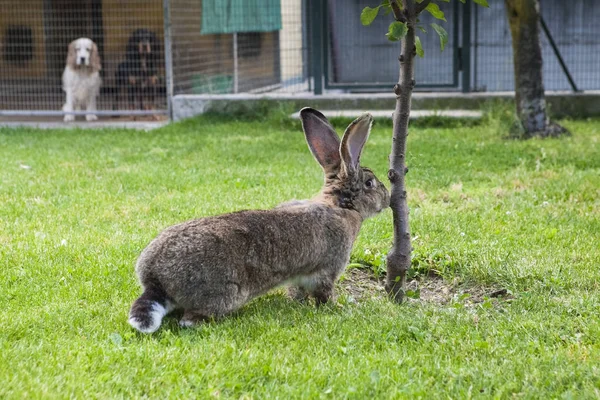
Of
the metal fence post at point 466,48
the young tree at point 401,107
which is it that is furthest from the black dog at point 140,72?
the young tree at point 401,107

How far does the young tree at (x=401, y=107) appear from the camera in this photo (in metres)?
4.25

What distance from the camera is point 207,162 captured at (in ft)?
Result: 28.3

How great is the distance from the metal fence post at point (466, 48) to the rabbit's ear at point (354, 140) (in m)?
8.18

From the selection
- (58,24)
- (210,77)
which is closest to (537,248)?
(210,77)

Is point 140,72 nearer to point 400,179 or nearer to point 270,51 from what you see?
point 270,51

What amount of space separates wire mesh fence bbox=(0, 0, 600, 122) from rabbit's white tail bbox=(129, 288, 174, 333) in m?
8.85

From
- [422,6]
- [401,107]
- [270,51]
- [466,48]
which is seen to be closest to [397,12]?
[422,6]

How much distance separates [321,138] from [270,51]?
9.66 m

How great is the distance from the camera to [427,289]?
16.1 feet

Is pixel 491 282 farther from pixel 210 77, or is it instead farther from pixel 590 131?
pixel 210 77

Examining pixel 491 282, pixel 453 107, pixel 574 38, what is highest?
pixel 574 38

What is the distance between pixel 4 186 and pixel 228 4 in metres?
7.03

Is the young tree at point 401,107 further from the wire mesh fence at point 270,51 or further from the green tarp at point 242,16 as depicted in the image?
the green tarp at point 242,16

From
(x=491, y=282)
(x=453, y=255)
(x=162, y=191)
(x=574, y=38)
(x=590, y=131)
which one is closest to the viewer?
(x=491, y=282)
